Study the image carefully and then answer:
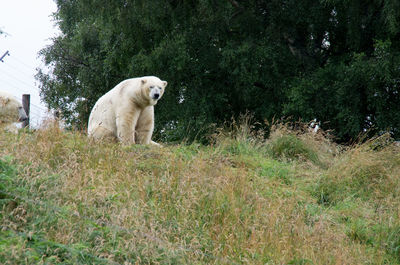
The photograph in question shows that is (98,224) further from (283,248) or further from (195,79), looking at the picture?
(195,79)

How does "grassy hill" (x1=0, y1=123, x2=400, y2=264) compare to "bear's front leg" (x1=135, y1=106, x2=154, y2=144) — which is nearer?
"grassy hill" (x1=0, y1=123, x2=400, y2=264)

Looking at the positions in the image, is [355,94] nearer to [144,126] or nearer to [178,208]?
[144,126]

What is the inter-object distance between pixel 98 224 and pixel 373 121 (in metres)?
11.9

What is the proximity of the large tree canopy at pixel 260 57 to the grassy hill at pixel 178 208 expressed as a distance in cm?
608

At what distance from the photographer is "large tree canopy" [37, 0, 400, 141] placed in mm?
15172

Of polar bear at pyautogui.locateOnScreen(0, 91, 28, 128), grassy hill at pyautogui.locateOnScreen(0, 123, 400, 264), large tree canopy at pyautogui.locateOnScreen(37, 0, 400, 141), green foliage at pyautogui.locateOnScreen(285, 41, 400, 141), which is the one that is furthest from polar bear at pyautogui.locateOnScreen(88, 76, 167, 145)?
green foliage at pyautogui.locateOnScreen(285, 41, 400, 141)

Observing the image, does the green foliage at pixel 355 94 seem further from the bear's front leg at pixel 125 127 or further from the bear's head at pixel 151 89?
the bear's front leg at pixel 125 127

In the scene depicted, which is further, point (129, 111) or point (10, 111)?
point (10, 111)

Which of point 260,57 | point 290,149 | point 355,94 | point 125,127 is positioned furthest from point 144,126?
point 355,94

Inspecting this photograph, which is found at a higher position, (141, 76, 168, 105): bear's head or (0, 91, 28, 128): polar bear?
(141, 76, 168, 105): bear's head

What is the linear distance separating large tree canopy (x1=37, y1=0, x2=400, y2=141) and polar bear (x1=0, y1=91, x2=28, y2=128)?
5660 millimetres

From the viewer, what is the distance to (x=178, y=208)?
6.33 m

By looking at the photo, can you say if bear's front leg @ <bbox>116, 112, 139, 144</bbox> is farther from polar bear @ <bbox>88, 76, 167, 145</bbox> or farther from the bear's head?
the bear's head

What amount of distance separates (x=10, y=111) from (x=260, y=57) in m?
8.27
